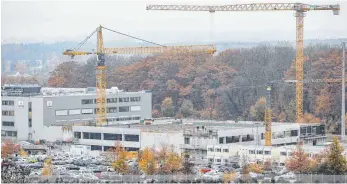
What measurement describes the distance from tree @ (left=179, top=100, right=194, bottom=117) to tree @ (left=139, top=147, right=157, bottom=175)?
31.3 ft

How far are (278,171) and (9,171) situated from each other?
12.9 ft

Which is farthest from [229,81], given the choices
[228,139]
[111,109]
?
[228,139]

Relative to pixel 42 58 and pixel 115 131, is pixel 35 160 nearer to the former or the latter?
pixel 115 131

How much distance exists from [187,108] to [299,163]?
11.6 metres

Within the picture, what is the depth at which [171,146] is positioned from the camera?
1936 cm

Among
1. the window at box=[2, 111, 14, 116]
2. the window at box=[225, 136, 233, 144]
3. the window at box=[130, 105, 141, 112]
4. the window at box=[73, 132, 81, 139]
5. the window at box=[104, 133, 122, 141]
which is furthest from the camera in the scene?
the window at box=[130, 105, 141, 112]

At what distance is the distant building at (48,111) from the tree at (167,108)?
4251 millimetres

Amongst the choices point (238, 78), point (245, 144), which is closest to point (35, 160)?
point (245, 144)

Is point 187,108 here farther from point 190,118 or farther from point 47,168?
point 47,168

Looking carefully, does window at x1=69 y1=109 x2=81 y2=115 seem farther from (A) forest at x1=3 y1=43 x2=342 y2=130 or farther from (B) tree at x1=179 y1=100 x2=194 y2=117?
(B) tree at x1=179 y1=100 x2=194 y2=117

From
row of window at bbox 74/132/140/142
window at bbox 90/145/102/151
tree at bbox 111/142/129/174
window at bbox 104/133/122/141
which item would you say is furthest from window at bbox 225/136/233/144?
window at bbox 90/145/102/151

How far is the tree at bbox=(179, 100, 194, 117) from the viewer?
28.0 metres

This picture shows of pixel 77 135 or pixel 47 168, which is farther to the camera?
pixel 77 135

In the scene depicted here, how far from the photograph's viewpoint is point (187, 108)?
28406 mm
